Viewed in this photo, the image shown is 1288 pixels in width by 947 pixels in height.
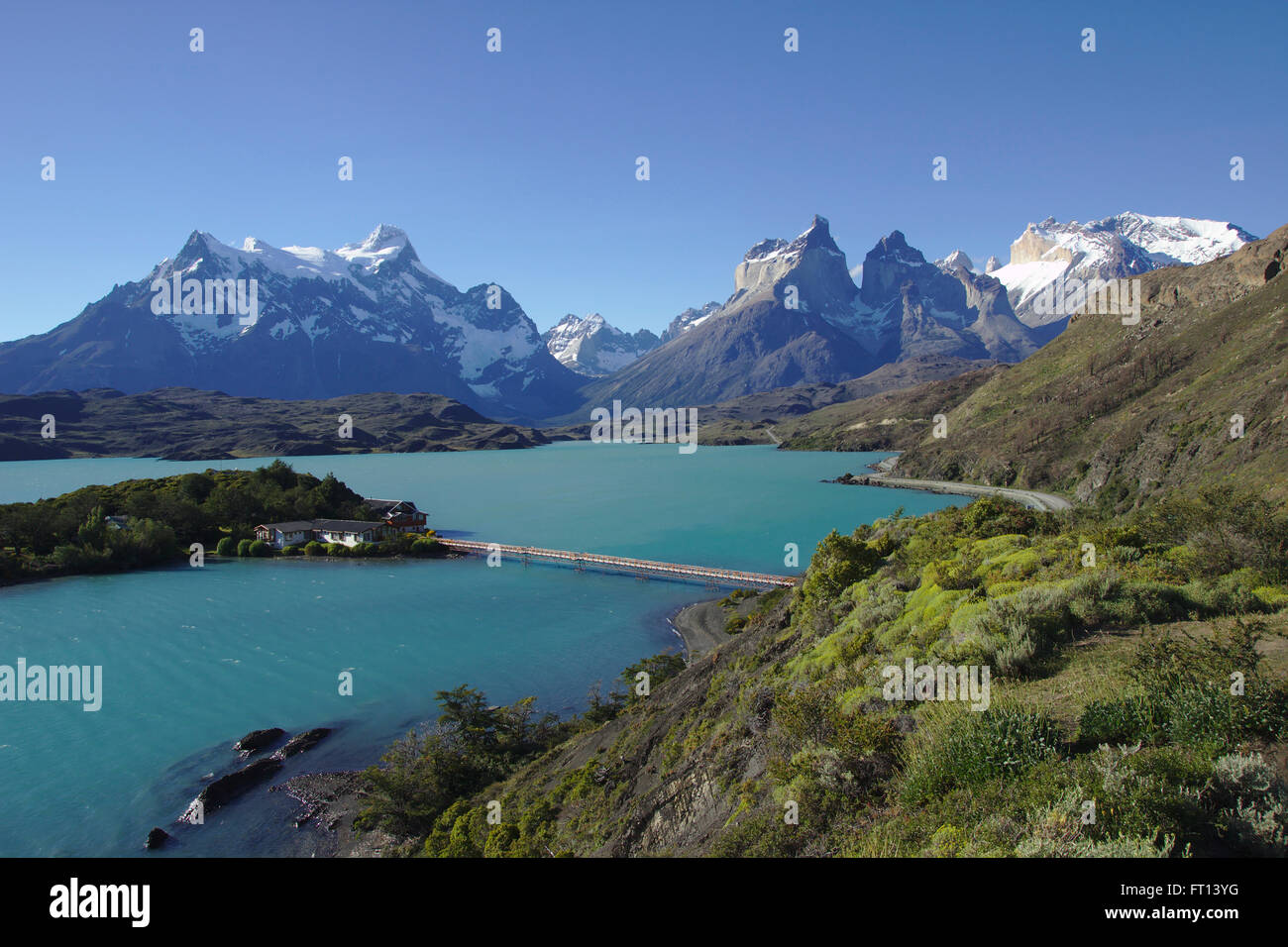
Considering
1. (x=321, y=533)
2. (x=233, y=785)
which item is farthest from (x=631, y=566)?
(x=233, y=785)

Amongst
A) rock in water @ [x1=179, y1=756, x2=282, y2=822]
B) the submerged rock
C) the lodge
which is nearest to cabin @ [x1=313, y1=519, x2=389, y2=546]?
the lodge

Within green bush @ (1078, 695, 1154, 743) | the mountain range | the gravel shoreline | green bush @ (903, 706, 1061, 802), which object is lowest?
the gravel shoreline

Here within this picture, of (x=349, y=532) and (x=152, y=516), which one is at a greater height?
(x=152, y=516)

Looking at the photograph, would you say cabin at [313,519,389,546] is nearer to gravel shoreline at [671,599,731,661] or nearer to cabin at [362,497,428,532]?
cabin at [362,497,428,532]

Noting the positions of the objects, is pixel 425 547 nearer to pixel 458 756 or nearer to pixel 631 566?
pixel 631 566

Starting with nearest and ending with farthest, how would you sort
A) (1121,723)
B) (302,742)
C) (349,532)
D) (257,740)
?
(1121,723)
(302,742)
(257,740)
(349,532)
